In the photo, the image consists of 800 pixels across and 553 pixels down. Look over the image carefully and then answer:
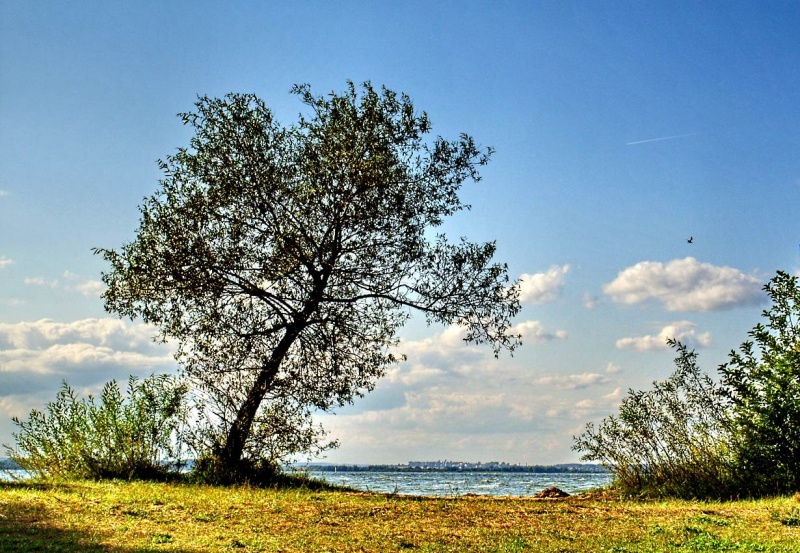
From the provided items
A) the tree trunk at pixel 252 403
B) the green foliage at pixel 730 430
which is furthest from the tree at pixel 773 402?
the tree trunk at pixel 252 403

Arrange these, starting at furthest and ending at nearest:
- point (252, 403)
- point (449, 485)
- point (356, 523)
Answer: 1. point (449, 485)
2. point (252, 403)
3. point (356, 523)

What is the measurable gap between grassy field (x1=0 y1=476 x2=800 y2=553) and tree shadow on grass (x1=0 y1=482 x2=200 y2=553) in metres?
0.02

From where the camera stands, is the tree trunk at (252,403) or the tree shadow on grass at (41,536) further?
the tree trunk at (252,403)

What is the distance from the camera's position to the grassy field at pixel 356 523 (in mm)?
11273

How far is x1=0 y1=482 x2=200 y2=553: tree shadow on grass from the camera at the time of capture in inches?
406

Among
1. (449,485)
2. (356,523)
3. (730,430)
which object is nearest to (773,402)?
(730,430)

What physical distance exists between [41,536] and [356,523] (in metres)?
5.61

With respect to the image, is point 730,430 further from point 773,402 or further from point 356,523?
point 356,523

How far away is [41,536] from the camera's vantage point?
11.1 meters

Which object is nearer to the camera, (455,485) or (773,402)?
(773,402)

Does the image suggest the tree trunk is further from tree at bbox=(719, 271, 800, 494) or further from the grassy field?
tree at bbox=(719, 271, 800, 494)

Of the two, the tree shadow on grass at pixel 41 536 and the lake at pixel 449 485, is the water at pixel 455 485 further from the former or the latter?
the tree shadow on grass at pixel 41 536

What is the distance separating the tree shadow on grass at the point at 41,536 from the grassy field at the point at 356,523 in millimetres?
16

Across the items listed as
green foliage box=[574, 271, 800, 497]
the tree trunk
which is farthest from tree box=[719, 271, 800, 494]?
the tree trunk
